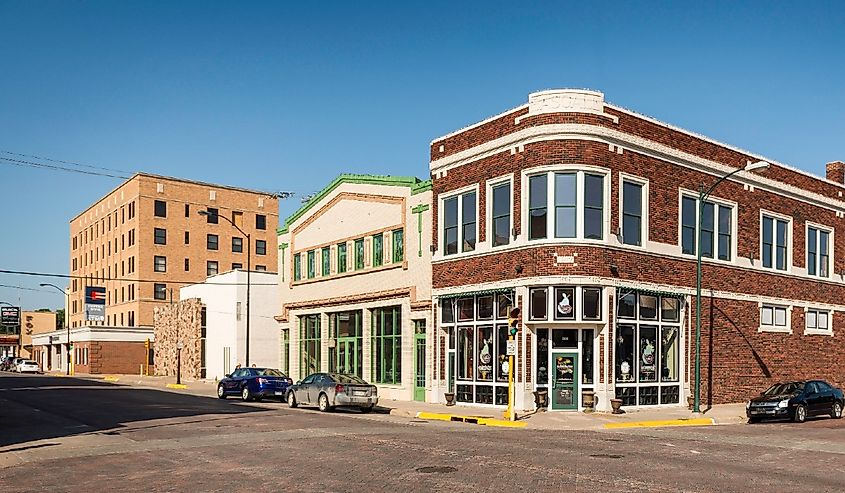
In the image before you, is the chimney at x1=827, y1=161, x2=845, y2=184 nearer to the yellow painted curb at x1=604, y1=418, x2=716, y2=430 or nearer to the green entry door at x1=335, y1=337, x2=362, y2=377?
the yellow painted curb at x1=604, y1=418, x2=716, y2=430

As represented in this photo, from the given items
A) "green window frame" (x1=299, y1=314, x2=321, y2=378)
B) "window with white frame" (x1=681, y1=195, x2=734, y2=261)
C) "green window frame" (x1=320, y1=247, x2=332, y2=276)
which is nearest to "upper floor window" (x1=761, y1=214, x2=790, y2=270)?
"window with white frame" (x1=681, y1=195, x2=734, y2=261)

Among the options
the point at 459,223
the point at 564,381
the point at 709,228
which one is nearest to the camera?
the point at 564,381

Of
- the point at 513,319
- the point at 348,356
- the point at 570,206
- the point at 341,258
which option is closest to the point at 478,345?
the point at 513,319

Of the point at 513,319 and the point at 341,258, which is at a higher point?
the point at 341,258

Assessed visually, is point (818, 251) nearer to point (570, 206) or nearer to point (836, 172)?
point (836, 172)

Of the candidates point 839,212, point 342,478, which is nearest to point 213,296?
point 839,212

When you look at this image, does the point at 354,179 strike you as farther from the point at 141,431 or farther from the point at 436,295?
the point at 141,431

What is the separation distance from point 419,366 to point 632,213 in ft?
37.6

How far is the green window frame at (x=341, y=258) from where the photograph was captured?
1742 inches

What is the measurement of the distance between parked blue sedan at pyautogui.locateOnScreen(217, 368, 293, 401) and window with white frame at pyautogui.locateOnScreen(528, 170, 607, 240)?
15.0 metres

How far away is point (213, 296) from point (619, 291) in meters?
36.7

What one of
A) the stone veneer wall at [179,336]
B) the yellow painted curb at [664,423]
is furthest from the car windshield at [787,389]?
the stone veneer wall at [179,336]

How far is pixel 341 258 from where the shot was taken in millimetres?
44438

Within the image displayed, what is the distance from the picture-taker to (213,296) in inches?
2406
